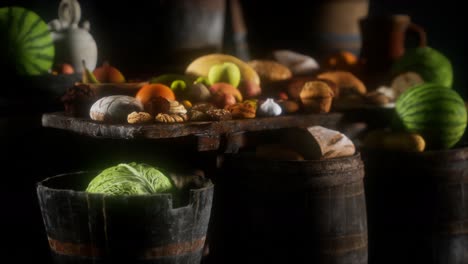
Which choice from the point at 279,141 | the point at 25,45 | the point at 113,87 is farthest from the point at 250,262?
the point at 25,45

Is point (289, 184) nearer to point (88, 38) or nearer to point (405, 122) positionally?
point (405, 122)

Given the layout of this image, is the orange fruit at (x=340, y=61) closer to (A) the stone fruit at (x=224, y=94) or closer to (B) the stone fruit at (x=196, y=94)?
(A) the stone fruit at (x=224, y=94)

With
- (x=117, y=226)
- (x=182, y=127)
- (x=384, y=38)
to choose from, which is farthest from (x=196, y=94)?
(x=384, y=38)

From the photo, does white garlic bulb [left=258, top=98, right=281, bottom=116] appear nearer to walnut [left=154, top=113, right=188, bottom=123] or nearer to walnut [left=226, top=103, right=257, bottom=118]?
walnut [left=226, top=103, right=257, bottom=118]

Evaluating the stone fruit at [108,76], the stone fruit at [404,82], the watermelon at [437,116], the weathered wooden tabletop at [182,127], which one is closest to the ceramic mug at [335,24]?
the stone fruit at [404,82]

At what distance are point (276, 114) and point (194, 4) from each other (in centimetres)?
131

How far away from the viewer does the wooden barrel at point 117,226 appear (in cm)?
308

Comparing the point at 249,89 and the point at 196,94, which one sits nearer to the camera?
the point at 196,94

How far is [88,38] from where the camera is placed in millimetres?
4793

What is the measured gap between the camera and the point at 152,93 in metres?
4.00

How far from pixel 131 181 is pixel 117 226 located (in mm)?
211

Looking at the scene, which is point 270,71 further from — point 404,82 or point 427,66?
point 427,66

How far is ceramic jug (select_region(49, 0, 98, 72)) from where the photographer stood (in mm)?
4727

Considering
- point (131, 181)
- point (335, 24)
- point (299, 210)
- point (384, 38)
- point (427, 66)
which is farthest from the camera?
point (335, 24)
